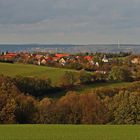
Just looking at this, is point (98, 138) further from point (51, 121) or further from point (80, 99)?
point (80, 99)

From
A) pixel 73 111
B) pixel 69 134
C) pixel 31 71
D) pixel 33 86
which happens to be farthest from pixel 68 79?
pixel 69 134

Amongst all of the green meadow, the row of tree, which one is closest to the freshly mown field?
the row of tree

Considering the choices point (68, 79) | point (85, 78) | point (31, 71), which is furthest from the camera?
point (31, 71)

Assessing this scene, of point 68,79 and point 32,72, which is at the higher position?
point 32,72

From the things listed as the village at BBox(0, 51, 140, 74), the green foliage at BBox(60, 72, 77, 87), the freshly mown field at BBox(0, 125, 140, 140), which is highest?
the village at BBox(0, 51, 140, 74)

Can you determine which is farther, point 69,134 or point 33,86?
point 33,86

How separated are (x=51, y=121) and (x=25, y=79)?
27216 millimetres

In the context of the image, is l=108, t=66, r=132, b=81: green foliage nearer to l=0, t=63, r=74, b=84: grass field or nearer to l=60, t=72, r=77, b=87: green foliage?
l=60, t=72, r=77, b=87: green foliage

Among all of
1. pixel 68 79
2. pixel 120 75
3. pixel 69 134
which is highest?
pixel 120 75

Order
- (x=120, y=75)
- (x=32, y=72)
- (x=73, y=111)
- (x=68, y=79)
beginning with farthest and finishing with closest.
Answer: (x=32, y=72), (x=120, y=75), (x=68, y=79), (x=73, y=111)

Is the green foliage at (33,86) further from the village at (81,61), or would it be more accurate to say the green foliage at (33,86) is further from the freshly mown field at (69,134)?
the freshly mown field at (69,134)

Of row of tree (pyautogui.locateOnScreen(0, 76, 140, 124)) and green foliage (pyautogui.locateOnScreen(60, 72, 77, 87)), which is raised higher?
green foliage (pyautogui.locateOnScreen(60, 72, 77, 87))

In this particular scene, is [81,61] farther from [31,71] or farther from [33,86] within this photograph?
[33,86]

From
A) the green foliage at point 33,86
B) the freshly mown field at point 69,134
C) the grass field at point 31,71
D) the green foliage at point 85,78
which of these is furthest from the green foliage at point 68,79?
the freshly mown field at point 69,134
